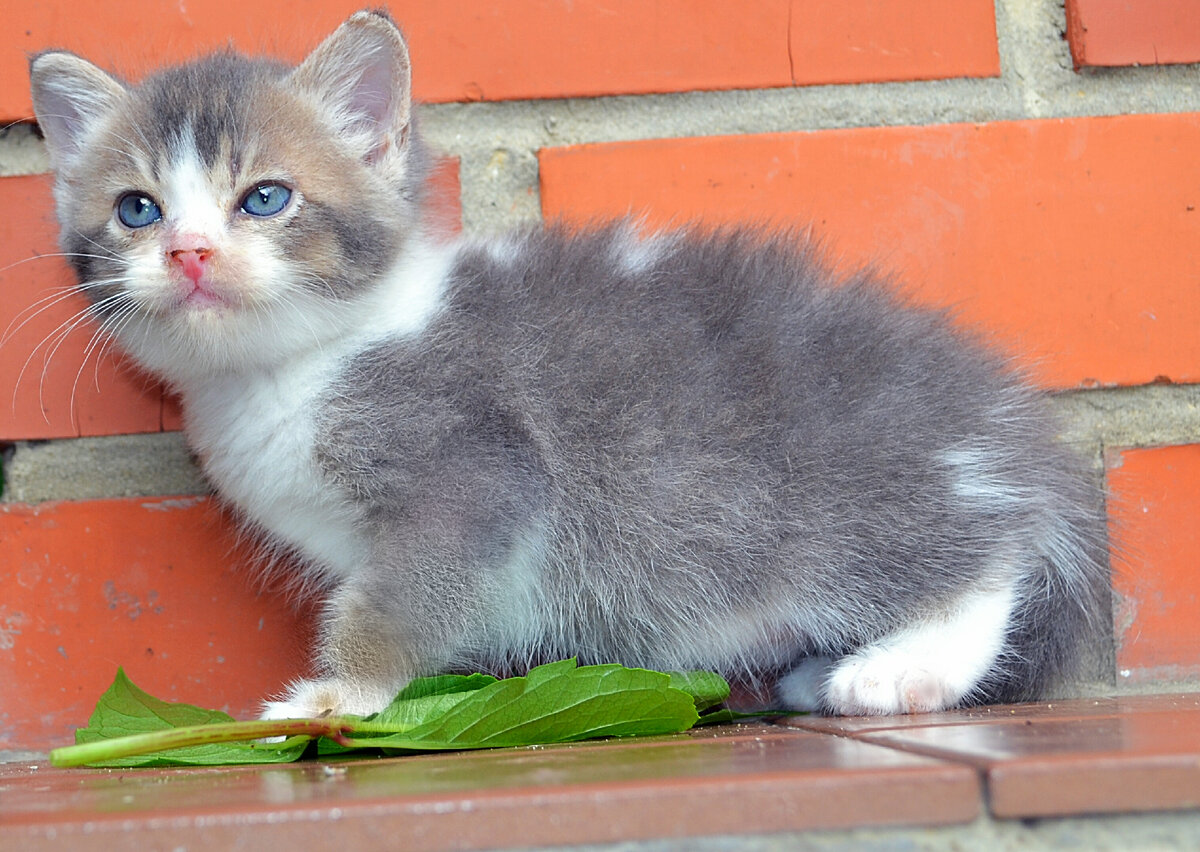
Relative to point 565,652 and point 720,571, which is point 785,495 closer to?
point 720,571

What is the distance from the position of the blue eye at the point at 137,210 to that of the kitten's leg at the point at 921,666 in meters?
0.98

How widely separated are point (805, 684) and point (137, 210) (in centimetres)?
102

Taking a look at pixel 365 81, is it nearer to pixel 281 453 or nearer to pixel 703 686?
pixel 281 453

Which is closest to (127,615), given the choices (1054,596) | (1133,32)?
(1054,596)

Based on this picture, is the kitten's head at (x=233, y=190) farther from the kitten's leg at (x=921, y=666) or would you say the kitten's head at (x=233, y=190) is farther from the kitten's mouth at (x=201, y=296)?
the kitten's leg at (x=921, y=666)

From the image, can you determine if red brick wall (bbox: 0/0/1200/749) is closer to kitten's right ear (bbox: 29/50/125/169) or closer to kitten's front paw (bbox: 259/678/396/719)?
kitten's right ear (bbox: 29/50/125/169)

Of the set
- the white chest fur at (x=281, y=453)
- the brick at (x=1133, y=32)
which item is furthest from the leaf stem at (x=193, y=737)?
the brick at (x=1133, y=32)

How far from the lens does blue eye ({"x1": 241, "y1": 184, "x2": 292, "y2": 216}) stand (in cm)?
129

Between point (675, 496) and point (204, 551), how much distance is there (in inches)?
27.3

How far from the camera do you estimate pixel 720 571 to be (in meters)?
1.31

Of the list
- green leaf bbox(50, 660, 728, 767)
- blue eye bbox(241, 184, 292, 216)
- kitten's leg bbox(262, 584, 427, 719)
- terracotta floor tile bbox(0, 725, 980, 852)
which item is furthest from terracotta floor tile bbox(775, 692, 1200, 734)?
blue eye bbox(241, 184, 292, 216)

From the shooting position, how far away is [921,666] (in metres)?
1.26

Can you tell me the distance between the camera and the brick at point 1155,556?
1520 mm

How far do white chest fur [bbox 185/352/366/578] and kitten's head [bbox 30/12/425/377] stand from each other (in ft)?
0.14
